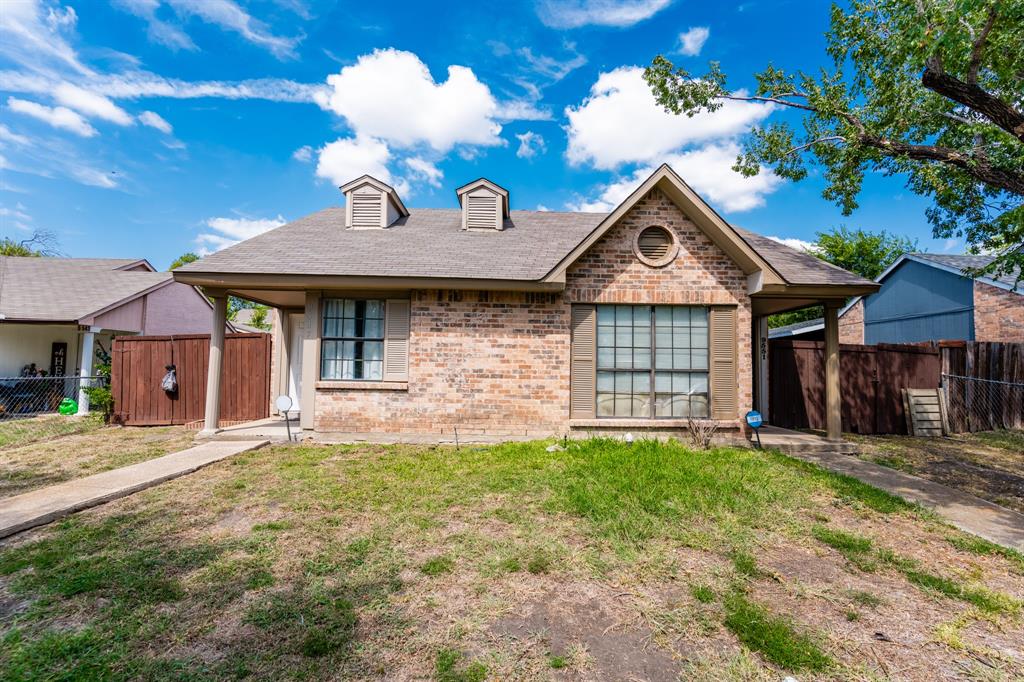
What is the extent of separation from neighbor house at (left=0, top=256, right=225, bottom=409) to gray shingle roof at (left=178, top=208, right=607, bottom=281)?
9736 mm

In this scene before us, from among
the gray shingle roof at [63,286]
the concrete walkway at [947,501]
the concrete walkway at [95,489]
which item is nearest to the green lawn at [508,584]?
the concrete walkway at [95,489]

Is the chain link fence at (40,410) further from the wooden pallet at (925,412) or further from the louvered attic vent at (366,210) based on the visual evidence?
the wooden pallet at (925,412)

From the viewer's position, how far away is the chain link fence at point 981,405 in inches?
443

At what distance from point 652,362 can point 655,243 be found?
7.52ft

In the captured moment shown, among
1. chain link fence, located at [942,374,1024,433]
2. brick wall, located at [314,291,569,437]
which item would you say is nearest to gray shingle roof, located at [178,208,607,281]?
brick wall, located at [314,291,569,437]

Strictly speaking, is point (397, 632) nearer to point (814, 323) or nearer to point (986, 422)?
point (986, 422)

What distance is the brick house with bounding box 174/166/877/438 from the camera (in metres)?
8.42

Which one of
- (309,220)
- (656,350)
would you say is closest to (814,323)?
(656,350)

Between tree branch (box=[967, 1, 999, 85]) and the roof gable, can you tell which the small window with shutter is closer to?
the roof gable

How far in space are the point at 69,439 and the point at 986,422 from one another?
70.8ft

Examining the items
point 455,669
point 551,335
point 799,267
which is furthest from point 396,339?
point 799,267

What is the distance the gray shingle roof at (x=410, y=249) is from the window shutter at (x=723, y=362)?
3.01 meters

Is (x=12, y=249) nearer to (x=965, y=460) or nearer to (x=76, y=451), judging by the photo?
(x=76, y=451)

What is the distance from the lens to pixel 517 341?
852cm
